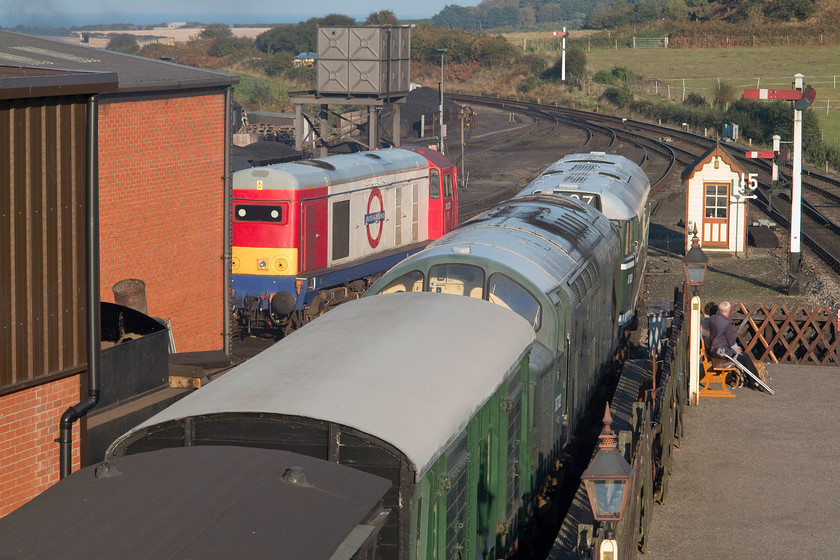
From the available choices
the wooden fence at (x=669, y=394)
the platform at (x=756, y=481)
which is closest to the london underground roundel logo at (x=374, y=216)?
the wooden fence at (x=669, y=394)

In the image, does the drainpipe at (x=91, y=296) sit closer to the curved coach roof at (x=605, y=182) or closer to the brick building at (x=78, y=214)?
the brick building at (x=78, y=214)

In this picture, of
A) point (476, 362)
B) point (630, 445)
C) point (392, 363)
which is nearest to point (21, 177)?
point (392, 363)

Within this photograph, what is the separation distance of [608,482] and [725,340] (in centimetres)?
916

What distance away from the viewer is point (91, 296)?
9188 mm

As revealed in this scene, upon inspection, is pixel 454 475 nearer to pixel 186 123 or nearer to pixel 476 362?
pixel 476 362

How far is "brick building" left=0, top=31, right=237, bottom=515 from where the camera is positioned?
339 inches

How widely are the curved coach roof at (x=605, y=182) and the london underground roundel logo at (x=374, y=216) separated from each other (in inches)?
153

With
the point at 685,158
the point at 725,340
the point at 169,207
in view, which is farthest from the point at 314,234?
the point at 685,158

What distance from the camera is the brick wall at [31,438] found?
8875mm

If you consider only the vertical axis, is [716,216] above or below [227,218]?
below

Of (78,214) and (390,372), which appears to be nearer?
(390,372)

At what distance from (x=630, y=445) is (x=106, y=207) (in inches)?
406

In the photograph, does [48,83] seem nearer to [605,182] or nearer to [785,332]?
[605,182]

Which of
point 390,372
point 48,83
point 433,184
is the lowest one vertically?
point 390,372
